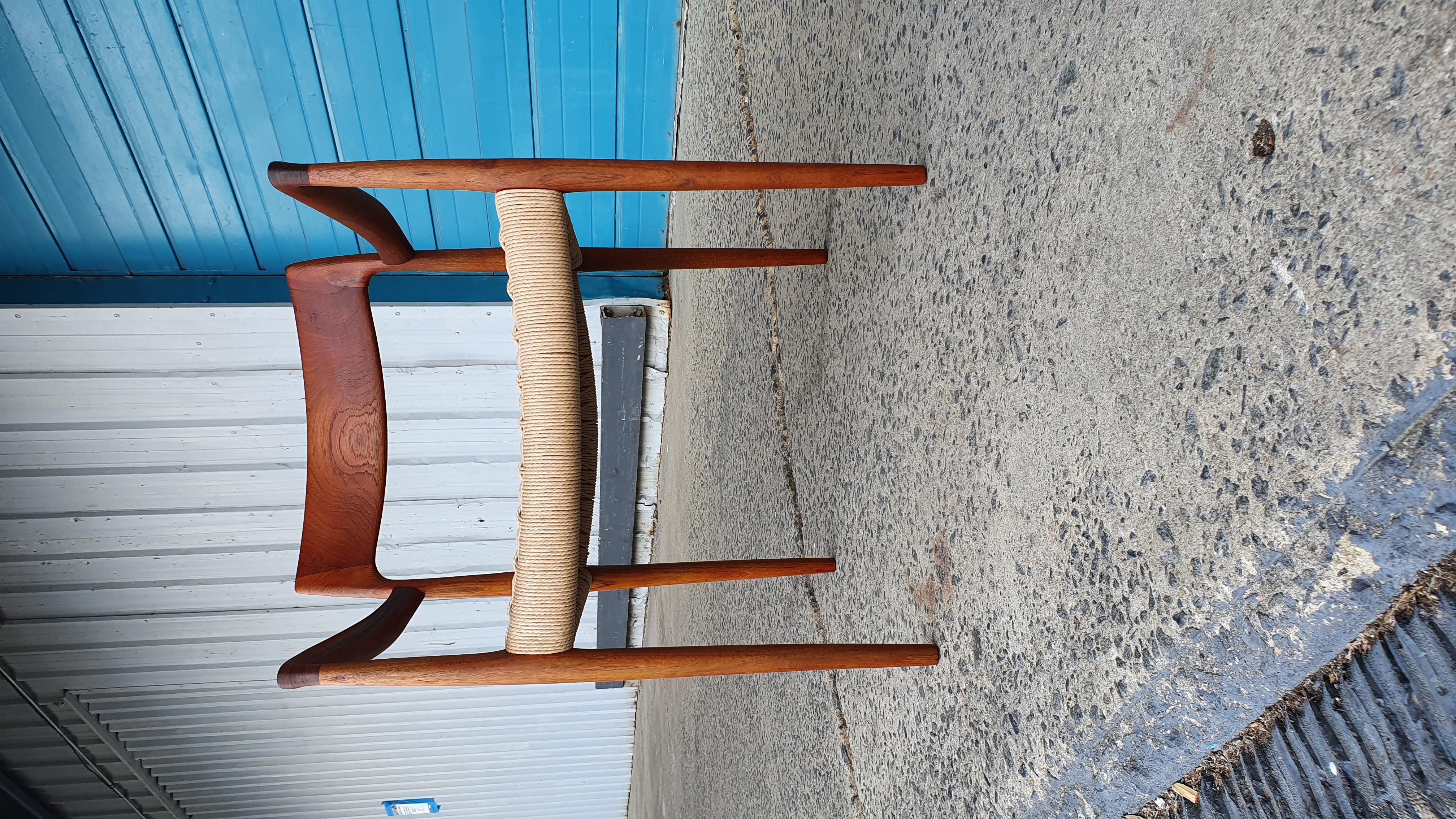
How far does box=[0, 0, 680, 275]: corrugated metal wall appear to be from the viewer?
218cm

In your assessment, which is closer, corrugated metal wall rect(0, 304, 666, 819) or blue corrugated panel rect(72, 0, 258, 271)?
blue corrugated panel rect(72, 0, 258, 271)

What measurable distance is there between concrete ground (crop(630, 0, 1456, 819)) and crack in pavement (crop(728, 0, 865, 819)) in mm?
17

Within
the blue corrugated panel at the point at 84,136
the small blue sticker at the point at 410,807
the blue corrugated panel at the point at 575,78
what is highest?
the blue corrugated panel at the point at 575,78

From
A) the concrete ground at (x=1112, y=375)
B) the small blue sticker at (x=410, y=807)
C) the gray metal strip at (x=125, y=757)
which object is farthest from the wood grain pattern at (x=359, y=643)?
the small blue sticker at (x=410, y=807)

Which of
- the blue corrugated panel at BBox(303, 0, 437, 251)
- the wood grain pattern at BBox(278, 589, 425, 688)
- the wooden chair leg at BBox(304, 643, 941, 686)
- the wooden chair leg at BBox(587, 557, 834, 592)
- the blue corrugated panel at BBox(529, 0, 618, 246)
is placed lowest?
the wooden chair leg at BBox(304, 643, 941, 686)

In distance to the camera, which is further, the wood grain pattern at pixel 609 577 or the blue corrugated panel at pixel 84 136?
the blue corrugated panel at pixel 84 136

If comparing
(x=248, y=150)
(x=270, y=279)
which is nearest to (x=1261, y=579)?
(x=248, y=150)

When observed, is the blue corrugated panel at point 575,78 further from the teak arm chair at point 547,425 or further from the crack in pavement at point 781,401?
the teak arm chair at point 547,425

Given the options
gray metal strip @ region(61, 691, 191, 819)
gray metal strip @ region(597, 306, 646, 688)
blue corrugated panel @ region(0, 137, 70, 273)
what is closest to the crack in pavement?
gray metal strip @ region(597, 306, 646, 688)

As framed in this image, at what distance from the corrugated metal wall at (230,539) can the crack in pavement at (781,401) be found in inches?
54.8

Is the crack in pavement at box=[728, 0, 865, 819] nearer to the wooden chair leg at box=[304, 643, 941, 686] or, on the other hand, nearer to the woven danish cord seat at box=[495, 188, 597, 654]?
the wooden chair leg at box=[304, 643, 941, 686]

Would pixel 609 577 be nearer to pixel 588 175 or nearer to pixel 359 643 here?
pixel 359 643

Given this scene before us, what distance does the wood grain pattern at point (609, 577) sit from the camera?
44.4 inches

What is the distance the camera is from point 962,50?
0.85 meters
